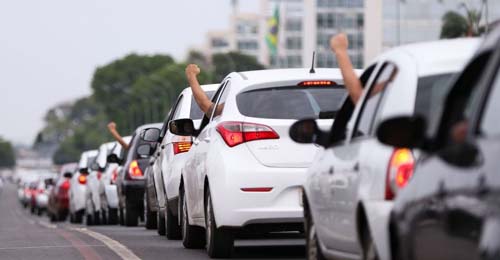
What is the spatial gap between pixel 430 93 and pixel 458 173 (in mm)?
2093

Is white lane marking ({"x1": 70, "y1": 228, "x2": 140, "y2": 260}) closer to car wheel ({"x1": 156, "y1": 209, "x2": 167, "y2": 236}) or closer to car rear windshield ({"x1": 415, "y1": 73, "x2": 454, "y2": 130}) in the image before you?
car wheel ({"x1": 156, "y1": 209, "x2": 167, "y2": 236})

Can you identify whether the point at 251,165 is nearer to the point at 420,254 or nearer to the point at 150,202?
the point at 420,254

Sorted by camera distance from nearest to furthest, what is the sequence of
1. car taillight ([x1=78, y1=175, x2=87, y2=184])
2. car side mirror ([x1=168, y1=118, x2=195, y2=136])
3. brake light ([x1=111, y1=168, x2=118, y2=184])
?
1. car side mirror ([x1=168, y1=118, x2=195, y2=136])
2. brake light ([x1=111, y1=168, x2=118, y2=184])
3. car taillight ([x1=78, y1=175, x2=87, y2=184])

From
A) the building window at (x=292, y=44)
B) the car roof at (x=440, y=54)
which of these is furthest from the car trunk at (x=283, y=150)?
the building window at (x=292, y=44)

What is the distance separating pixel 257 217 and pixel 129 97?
174836mm

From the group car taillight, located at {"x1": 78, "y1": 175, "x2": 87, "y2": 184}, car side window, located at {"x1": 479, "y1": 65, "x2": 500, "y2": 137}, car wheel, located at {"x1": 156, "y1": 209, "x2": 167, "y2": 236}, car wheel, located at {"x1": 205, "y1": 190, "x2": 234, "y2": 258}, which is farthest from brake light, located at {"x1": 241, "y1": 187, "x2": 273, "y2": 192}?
car taillight, located at {"x1": 78, "y1": 175, "x2": 87, "y2": 184}

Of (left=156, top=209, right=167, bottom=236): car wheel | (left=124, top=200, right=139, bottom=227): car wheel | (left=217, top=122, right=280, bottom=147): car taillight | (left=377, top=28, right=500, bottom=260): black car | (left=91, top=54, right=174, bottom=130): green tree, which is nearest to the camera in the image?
(left=377, top=28, right=500, bottom=260): black car

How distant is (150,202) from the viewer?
23359mm

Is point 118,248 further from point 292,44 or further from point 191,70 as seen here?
point 292,44

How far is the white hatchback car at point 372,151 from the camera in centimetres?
807

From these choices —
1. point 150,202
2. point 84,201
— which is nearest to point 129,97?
point 84,201

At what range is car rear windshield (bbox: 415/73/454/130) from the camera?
8.26m

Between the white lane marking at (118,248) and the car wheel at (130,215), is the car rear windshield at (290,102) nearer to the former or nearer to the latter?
the white lane marking at (118,248)

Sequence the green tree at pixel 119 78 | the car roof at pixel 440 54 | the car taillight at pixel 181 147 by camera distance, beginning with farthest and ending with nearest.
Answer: the green tree at pixel 119 78 → the car taillight at pixel 181 147 → the car roof at pixel 440 54
